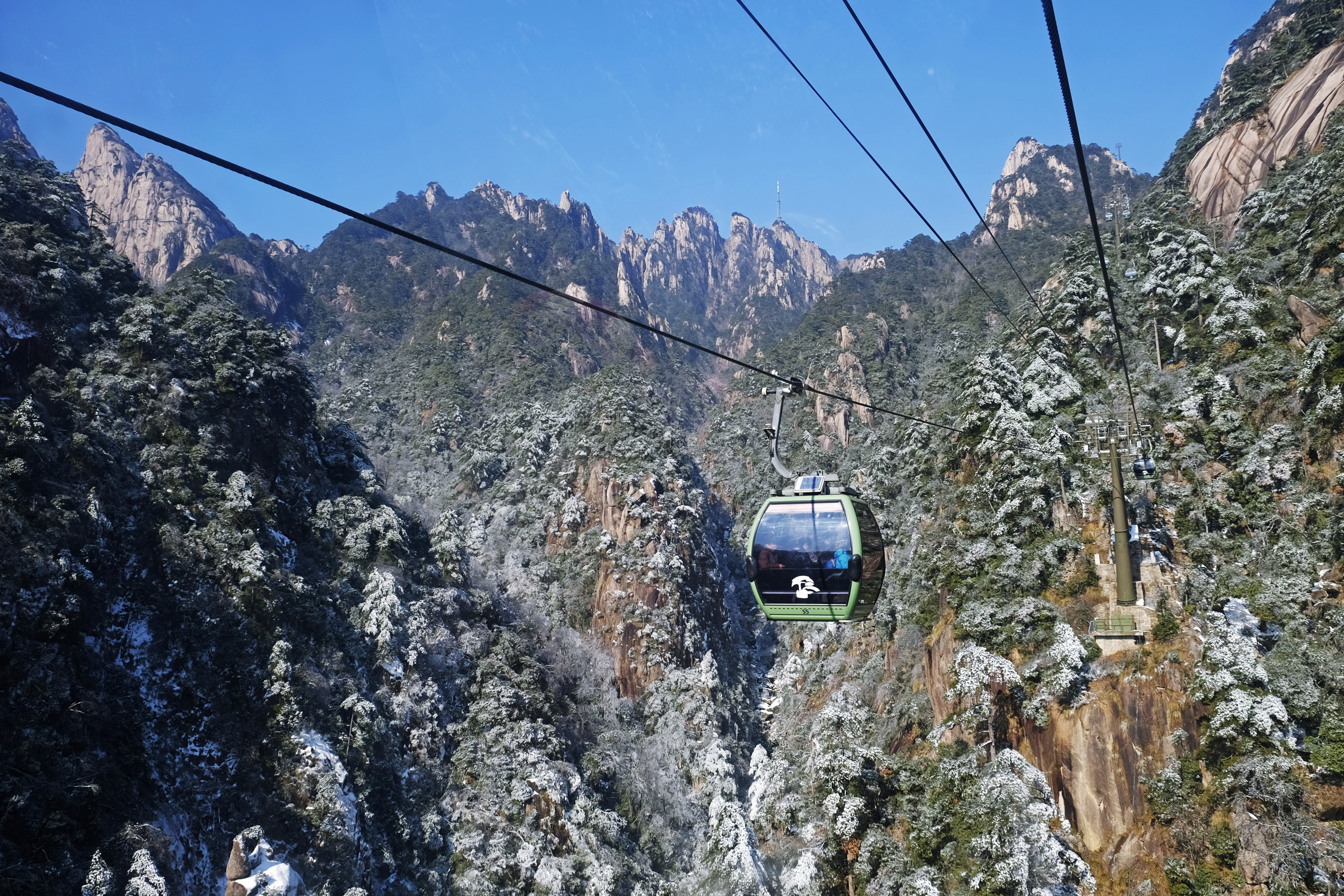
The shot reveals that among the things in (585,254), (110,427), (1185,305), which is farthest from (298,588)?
(585,254)

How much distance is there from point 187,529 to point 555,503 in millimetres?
29097

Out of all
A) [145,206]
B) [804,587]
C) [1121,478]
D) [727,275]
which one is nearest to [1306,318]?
[1121,478]

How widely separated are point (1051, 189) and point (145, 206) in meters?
134

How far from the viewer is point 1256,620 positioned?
21891mm

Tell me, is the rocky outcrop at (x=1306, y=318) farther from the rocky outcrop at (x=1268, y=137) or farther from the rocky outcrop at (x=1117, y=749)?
the rocky outcrop at (x=1268, y=137)

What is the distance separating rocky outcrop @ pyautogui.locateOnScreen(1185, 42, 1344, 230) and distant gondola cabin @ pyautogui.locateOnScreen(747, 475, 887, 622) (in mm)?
44340

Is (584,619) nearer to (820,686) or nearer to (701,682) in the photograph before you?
(701,682)

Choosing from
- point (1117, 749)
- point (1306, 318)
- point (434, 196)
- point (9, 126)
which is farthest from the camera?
point (434, 196)

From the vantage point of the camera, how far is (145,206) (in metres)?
119

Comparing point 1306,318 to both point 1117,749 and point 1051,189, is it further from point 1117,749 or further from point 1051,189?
point 1051,189

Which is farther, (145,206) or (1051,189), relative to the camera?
(145,206)

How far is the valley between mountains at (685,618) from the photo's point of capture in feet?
A: 73.0

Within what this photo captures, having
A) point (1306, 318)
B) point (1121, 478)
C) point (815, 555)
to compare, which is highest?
point (1306, 318)

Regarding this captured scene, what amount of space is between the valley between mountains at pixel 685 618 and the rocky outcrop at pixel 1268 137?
277 millimetres
